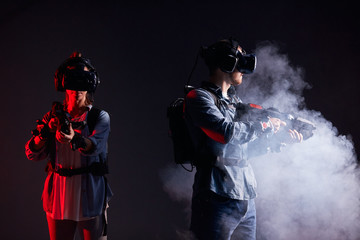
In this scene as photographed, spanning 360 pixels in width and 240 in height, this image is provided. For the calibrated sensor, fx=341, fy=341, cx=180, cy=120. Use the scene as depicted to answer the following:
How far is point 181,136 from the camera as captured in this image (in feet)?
5.96

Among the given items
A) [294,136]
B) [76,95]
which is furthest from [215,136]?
[76,95]

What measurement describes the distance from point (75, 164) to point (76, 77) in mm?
534

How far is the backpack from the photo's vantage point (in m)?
1.78

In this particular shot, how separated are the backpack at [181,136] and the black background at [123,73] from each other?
1620mm

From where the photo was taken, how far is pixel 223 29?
11.1 feet

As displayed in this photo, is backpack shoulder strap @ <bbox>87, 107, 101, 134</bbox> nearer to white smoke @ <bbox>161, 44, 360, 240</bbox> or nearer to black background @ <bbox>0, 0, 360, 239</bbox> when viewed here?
black background @ <bbox>0, 0, 360, 239</bbox>

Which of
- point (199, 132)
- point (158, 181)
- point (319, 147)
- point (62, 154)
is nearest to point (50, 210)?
point (62, 154)

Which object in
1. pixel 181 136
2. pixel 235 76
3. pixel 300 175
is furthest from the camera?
pixel 300 175

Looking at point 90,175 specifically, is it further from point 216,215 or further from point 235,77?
point 235,77

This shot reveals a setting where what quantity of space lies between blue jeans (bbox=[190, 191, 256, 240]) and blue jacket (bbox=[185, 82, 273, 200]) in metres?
0.04

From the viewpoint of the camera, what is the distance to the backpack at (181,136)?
1.78 metres

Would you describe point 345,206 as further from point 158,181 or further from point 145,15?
point 145,15

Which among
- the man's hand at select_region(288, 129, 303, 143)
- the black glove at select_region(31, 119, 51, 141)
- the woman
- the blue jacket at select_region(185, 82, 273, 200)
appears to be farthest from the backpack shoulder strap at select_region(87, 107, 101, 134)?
the man's hand at select_region(288, 129, 303, 143)

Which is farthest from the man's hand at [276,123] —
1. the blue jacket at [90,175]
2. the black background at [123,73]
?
the black background at [123,73]
